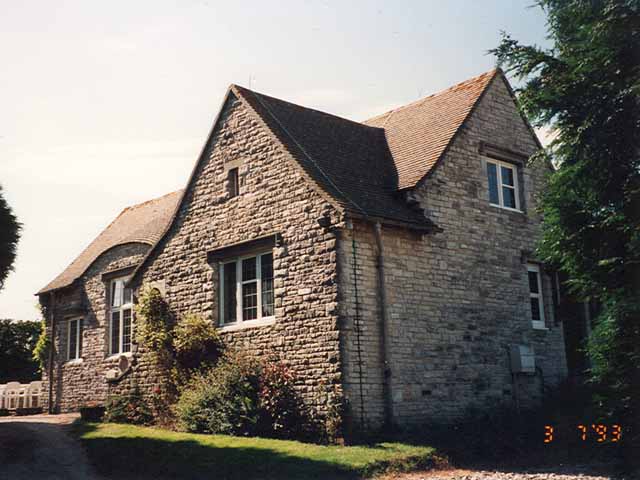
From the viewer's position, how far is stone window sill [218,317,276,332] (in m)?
16.9

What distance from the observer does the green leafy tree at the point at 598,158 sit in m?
12.3

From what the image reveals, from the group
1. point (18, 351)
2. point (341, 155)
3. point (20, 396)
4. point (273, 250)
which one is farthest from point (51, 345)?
point (341, 155)

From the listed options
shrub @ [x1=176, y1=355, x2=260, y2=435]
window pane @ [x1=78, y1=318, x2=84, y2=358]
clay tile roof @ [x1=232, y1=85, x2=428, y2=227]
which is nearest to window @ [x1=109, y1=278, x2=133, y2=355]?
window pane @ [x1=78, y1=318, x2=84, y2=358]

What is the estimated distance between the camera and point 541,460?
14.0 metres

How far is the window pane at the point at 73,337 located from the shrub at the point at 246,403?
11.0 meters

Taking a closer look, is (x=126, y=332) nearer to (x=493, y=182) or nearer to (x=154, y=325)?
(x=154, y=325)

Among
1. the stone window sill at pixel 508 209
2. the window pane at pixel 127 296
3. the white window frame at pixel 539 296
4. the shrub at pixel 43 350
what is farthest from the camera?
the shrub at pixel 43 350

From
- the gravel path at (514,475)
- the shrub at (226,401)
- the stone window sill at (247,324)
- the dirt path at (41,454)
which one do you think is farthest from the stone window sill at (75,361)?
the gravel path at (514,475)

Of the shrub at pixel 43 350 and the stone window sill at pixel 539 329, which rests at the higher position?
the shrub at pixel 43 350

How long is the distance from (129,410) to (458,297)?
30.6 ft

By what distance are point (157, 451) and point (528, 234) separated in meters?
11.5

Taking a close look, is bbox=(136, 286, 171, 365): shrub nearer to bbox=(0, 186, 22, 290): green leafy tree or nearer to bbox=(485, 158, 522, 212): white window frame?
bbox=(0, 186, 22, 290): green leafy tree

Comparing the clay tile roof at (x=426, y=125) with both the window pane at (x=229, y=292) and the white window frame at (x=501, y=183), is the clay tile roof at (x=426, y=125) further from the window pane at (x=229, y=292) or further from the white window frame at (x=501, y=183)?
the window pane at (x=229, y=292)

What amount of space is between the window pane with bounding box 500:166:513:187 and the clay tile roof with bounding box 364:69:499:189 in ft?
6.85
